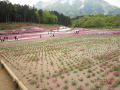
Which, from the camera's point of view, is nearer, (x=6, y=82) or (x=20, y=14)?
(x=6, y=82)

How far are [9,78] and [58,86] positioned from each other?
4285 millimetres

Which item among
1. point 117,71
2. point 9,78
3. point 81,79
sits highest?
point 117,71

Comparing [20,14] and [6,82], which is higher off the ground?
[20,14]

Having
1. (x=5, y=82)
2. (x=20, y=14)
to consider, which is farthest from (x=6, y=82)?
(x=20, y=14)

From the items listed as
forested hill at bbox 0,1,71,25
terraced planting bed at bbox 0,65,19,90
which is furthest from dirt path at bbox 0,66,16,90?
forested hill at bbox 0,1,71,25

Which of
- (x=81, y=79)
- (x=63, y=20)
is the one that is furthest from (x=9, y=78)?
(x=63, y=20)

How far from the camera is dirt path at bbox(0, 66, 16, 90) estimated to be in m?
7.25

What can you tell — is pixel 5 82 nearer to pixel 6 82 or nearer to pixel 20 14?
pixel 6 82

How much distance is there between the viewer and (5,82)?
789 cm

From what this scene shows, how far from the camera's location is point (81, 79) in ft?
22.8

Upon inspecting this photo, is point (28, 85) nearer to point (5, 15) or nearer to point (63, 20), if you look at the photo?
point (5, 15)

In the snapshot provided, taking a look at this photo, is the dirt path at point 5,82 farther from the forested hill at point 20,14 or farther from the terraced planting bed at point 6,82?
the forested hill at point 20,14

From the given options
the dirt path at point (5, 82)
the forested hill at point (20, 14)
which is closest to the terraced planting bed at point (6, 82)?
the dirt path at point (5, 82)

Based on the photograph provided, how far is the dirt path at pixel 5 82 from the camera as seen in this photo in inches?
285
